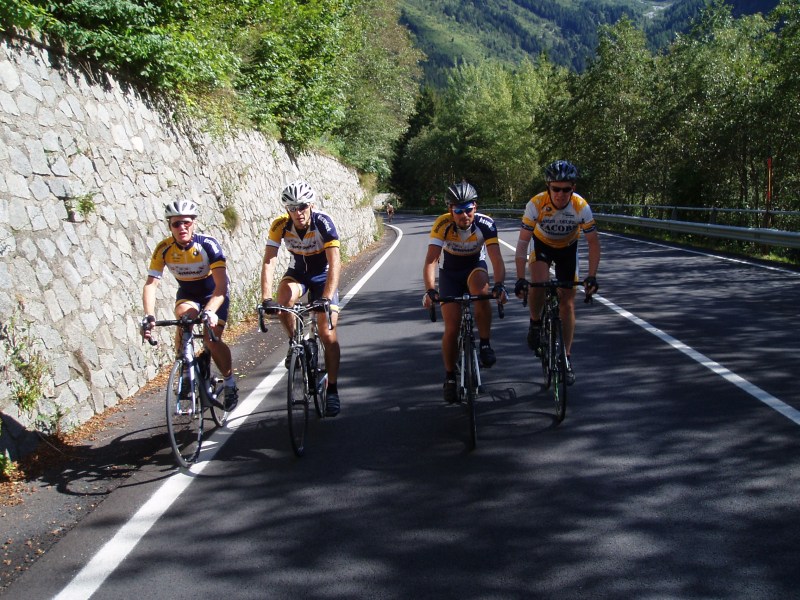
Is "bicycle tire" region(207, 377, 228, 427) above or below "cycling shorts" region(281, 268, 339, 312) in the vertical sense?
below

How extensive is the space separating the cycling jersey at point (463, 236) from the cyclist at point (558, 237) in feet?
1.11

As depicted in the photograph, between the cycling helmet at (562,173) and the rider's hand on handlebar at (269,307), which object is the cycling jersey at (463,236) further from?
the rider's hand on handlebar at (269,307)

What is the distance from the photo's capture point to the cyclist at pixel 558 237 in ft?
23.0

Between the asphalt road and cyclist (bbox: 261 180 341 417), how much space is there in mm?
664

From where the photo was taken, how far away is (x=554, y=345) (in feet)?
22.1

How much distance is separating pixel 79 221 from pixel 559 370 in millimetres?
4849

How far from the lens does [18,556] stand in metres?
4.39

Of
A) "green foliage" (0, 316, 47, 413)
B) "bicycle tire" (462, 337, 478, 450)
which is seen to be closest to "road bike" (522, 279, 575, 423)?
"bicycle tire" (462, 337, 478, 450)

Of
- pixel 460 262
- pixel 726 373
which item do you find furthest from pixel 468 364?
pixel 726 373

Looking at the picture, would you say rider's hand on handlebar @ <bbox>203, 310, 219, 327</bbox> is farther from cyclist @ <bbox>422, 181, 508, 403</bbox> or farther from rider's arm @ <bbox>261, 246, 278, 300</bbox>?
cyclist @ <bbox>422, 181, 508, 403</bbox>

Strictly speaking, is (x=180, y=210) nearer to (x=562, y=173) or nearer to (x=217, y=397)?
(x=217, y=397)

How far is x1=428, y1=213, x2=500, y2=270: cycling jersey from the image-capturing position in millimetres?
6711

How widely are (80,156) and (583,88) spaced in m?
45.0

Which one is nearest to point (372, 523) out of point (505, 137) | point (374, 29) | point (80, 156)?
point (80, 156)
